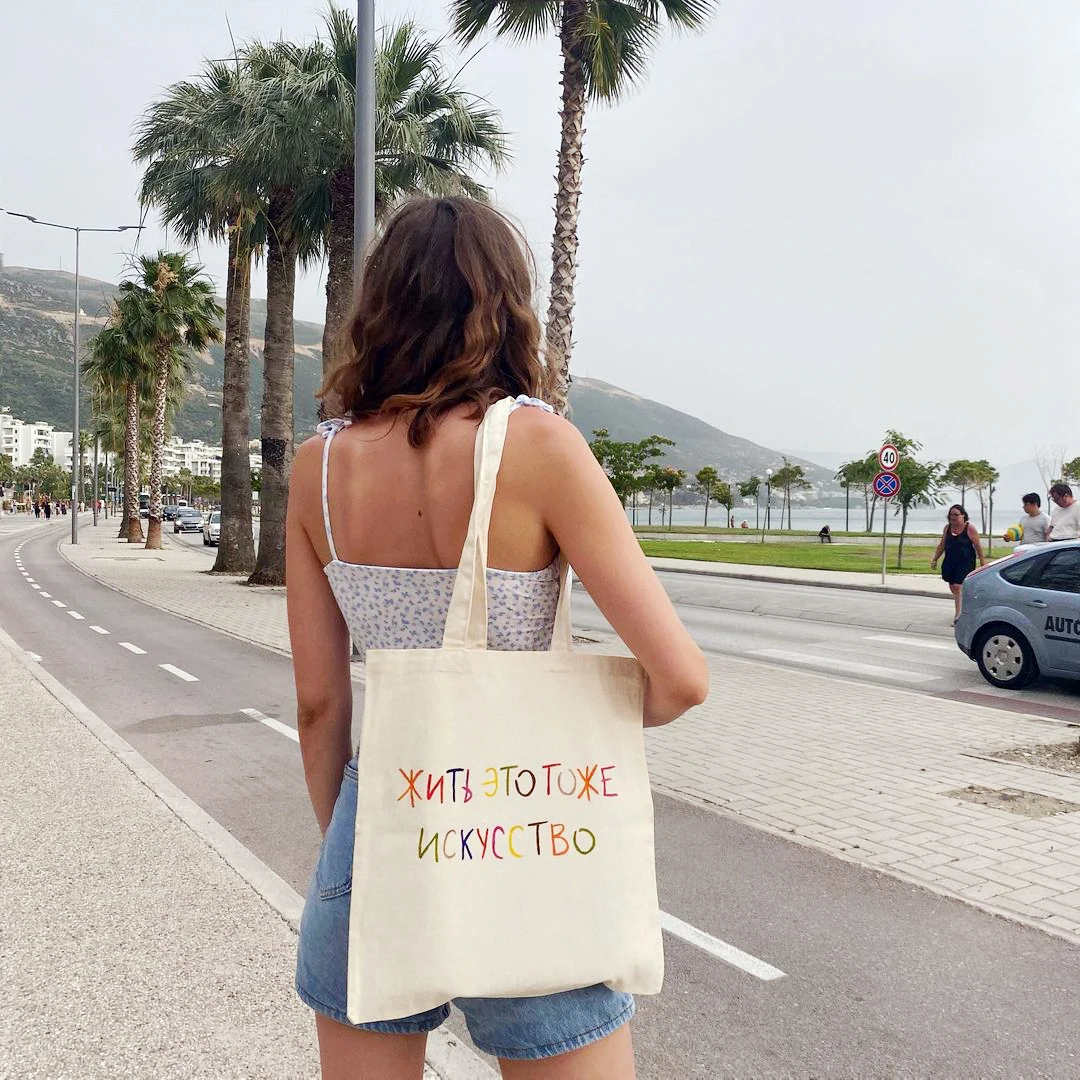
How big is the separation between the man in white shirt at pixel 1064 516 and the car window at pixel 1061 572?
3915mm

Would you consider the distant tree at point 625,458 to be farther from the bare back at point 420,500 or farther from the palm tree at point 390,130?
the bare back at point 420,500

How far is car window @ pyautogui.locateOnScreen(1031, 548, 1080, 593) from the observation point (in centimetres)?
933

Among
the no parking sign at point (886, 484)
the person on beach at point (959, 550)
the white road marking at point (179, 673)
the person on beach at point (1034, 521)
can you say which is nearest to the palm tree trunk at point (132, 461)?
the no parking sign at point (886, 484)

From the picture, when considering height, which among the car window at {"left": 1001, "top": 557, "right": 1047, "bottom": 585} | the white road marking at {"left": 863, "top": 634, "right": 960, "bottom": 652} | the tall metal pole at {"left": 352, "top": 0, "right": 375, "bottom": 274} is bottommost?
the white road marking at {"left": 863, "top": 634, "right": 960, "bottom": 652}

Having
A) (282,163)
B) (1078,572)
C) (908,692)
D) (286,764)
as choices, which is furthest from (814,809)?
(282,163)

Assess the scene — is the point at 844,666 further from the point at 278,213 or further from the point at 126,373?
the point at 126,373

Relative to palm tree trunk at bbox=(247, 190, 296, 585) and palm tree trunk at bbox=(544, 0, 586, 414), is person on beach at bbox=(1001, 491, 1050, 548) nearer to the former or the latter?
palm tree trunk at bbox=(544, 0, 586, 414)

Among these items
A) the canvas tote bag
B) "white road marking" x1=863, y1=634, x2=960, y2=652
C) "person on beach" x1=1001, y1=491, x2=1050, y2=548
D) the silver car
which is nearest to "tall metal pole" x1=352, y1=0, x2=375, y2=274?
the silver car

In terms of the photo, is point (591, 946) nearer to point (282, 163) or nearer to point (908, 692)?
point (908, 692)

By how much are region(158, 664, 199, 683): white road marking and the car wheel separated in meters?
7.36

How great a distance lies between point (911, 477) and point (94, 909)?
31.2 meters

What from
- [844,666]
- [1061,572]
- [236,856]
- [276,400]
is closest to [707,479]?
[276,400]

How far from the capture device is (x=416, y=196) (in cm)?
157

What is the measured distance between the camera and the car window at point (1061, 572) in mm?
9328
